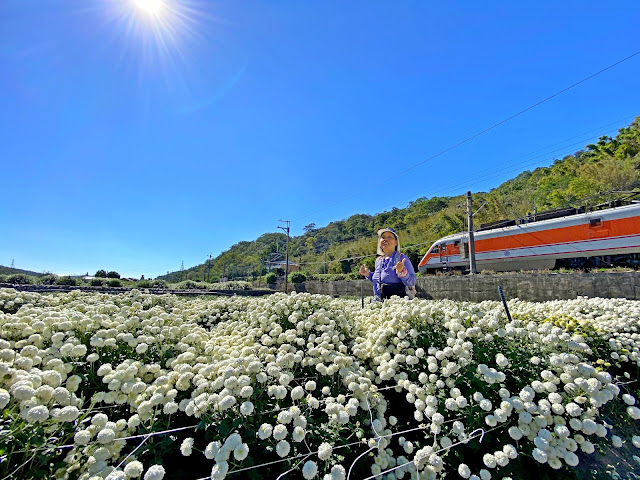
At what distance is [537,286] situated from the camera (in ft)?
27.8

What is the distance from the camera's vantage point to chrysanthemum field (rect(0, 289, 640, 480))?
1.26 m

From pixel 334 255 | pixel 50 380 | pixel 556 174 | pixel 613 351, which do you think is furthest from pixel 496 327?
pixel 334 255

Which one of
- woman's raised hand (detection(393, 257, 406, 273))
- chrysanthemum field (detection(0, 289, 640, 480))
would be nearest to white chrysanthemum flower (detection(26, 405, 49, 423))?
chrysanthemum field (detection(0, 289, 640, 480))

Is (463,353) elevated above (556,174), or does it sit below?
below

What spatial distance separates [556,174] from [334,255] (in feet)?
110

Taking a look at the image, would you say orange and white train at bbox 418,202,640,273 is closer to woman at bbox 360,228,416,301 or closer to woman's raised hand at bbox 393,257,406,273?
woman at bbox 360,228,416,301

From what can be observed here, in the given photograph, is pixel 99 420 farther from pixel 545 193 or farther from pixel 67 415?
pixel 545 193

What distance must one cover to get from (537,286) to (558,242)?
656 centimetres

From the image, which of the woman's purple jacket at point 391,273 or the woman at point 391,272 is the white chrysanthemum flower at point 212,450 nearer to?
the woman at point 391,272

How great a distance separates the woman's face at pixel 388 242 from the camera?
5.23 m

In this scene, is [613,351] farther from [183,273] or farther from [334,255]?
[183,273]

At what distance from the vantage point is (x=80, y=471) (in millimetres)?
1172

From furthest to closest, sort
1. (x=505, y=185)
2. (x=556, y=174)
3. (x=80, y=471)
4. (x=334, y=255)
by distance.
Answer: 1. (x=334, y=255)
2. (x=505, y=185)
3. (x=556, y=174)
4. (x=80, y=471)

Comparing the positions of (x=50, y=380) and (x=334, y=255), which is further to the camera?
(x=334, y=255)
